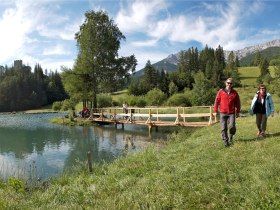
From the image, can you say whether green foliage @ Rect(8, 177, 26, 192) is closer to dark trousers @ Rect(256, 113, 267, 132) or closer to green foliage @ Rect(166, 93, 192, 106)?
dark trousers @ Rect(256, 113, 267, 132)

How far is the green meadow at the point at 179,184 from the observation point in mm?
6859

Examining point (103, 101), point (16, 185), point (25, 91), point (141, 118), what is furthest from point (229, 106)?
point (25, 91)

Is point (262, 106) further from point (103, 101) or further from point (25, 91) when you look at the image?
point (25, 91)

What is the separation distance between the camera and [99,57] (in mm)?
40375

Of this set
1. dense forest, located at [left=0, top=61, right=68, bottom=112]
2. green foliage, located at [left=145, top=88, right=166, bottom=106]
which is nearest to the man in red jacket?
green foliage, located at [left=145, top=88, right=166, bottom=106]

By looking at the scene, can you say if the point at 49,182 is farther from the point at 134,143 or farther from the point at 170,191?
the point at 134,143

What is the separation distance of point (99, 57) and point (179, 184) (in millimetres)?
33932

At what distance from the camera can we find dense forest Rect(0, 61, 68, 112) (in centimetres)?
11212

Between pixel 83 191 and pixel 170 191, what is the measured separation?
2.82 meters

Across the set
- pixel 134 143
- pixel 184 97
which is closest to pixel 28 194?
pixel 134 143

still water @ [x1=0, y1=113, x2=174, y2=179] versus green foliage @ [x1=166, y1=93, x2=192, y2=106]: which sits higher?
green foliage @ [x1=166, y1=93, x2=192, y2=106]

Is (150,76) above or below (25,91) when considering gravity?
above

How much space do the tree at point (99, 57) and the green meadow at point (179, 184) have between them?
29.7 metres

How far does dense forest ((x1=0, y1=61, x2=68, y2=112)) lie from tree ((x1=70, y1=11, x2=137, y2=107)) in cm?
7937
